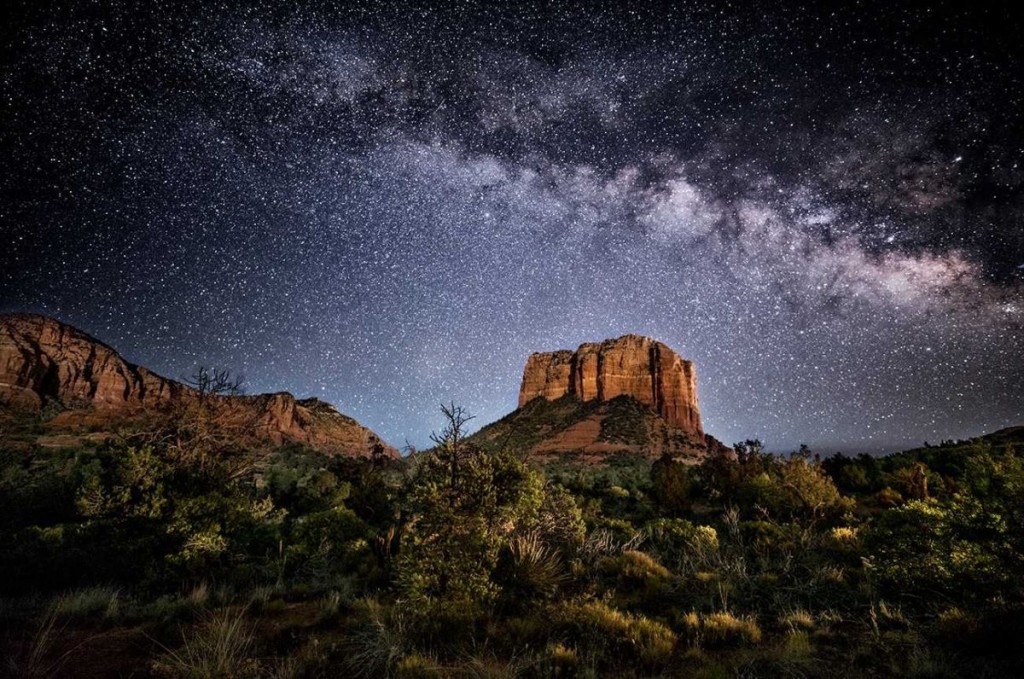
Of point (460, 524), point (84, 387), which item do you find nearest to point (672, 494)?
point (460, 524)

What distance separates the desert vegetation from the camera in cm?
577

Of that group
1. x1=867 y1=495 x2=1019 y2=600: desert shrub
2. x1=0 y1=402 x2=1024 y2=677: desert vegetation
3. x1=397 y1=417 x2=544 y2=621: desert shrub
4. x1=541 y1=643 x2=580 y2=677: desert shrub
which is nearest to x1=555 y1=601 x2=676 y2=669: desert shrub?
x1=0 y1=402 x2=1024 y2=677: desert vegetation

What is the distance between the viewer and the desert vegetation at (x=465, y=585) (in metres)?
5.77

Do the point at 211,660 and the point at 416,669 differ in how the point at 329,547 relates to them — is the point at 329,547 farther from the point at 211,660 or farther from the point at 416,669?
the point at 416,669

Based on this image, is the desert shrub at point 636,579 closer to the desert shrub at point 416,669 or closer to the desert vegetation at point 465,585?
the desert vegetation at point 465,585

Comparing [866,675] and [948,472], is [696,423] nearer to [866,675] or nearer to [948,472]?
[948,472]

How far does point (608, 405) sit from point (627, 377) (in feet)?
46.4

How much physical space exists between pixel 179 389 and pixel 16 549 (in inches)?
174

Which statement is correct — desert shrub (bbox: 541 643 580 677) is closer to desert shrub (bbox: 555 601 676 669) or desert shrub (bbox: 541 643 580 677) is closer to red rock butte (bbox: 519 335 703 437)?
desert shrub (bbox: 555 601 676 669)

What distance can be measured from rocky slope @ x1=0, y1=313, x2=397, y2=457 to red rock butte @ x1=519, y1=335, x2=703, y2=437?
150 ft

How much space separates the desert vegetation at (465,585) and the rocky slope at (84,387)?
37099 millimetres

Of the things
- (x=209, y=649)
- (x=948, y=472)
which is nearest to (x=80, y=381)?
(x=209, y=649)

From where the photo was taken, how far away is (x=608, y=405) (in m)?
91.4

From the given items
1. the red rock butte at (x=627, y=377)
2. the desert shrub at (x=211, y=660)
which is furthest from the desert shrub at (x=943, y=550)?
the red rock butte at (x=627, y=377)
